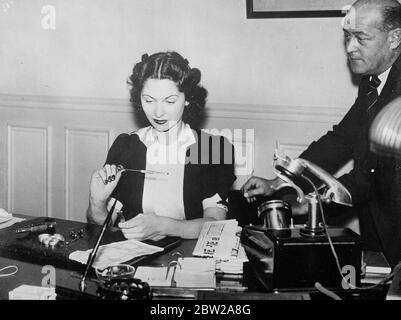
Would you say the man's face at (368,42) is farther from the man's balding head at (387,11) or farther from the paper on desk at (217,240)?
the paper on desk at (217,240)

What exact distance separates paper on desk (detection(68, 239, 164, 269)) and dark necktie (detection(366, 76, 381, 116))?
1.32 m

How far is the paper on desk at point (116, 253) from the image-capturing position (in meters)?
1.59

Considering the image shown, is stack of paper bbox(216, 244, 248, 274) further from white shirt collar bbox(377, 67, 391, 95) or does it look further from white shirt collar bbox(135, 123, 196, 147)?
white shirt collar bbox(377, 67, 391, 95)

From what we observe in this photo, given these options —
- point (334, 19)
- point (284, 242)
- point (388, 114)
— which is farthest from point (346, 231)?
point (334, 19)

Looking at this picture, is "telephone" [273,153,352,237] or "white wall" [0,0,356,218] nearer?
"telephone" [273,153,352,237]

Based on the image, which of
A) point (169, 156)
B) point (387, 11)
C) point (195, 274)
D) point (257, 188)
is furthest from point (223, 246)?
point (387, 11)

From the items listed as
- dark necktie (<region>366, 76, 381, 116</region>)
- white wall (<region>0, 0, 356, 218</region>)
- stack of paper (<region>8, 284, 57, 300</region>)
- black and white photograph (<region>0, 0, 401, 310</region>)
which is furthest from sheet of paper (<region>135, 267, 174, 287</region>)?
white wall (<region>0, 0, 356, 218</region>)

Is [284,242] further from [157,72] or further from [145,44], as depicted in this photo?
[145,44]

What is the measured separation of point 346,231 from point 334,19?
1828 mm

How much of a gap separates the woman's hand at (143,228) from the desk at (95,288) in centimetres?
19

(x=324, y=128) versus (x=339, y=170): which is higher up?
(x=324, y=128)

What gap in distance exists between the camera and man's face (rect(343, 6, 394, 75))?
224 cm

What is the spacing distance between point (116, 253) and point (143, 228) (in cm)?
21

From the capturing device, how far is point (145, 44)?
342cm
